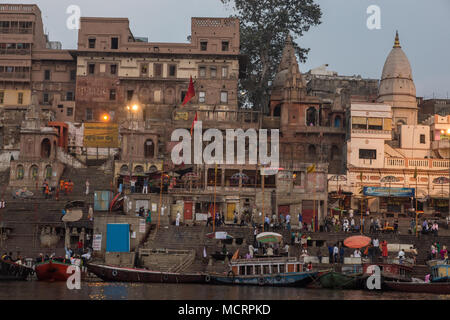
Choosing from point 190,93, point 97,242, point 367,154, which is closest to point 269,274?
point 97,242

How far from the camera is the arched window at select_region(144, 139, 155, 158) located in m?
62.8

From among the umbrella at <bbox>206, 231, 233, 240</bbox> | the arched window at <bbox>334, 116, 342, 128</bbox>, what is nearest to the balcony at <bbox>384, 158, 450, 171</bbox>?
the arched window at <bbox>334, 116, 342, 128</bbox>

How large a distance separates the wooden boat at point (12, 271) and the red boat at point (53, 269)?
1334 mm

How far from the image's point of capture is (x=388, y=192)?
193ft

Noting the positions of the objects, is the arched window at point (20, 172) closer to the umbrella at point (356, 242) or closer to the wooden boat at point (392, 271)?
the umbrella at point (356, 242)

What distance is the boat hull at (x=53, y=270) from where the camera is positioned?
A: 137 ft

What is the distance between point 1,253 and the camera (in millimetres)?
46875

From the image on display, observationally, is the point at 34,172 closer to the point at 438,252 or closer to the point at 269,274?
the point at 269,274

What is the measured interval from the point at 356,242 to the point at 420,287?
5.97 meters

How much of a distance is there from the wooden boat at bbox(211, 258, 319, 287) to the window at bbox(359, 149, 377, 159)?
23.3m

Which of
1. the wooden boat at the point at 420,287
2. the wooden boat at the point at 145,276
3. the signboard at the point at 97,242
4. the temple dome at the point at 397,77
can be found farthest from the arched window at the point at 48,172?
the wooden boat at the point at 420,287

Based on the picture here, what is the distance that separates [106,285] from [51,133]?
81.8ft

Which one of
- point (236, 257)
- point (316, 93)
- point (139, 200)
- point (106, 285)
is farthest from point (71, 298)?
point (316, 93)

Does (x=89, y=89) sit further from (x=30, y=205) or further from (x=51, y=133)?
(x=30, y=205)
